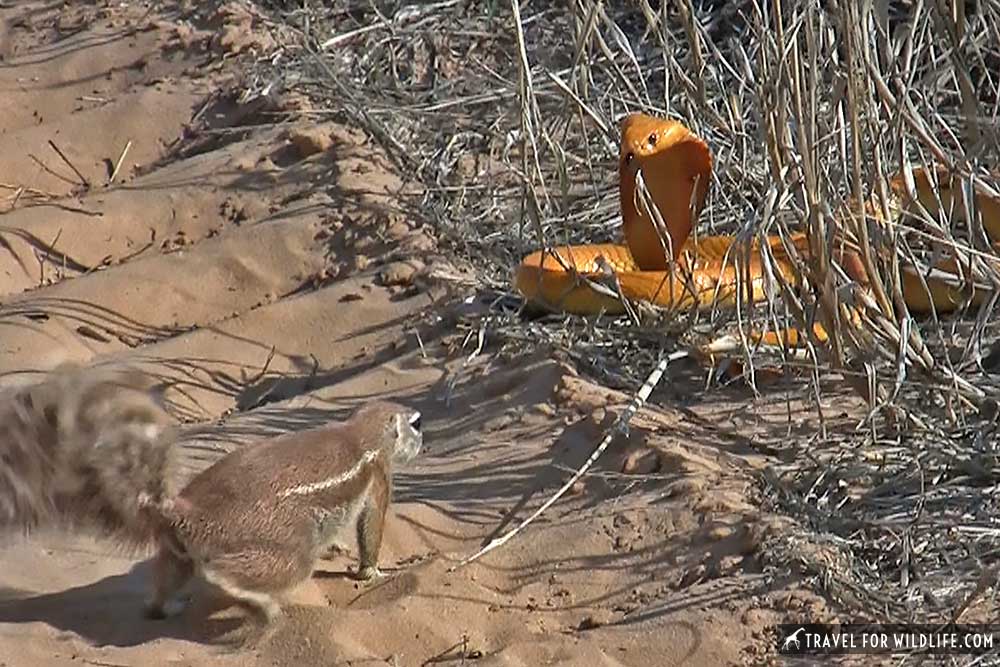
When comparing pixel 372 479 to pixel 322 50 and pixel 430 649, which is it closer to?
pixel 430 649

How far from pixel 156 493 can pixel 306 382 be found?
5.30ft

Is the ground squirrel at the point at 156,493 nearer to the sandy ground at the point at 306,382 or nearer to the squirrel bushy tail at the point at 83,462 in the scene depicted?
the squirrel bushy tail at the point at 83,462

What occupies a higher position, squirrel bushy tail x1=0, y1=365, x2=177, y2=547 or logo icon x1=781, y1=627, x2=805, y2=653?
squirrel bushy tail x1=0, y1=365, x2=177, y2=547

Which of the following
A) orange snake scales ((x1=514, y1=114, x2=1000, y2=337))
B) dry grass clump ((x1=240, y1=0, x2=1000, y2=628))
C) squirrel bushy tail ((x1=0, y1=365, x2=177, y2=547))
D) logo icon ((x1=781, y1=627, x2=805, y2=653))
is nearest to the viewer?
logo icon ((x1=781, y1=627, x2=805, y2=653))

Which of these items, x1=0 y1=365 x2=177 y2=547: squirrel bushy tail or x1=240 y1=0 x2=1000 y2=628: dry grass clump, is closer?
x1=240 y1=0 x2=1000 y2=628: dry grass clump

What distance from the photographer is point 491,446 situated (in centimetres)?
499

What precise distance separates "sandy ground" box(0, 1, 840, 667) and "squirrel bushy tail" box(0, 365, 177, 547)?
10.2 inches

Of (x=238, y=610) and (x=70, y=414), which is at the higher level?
(x=70, y=414)

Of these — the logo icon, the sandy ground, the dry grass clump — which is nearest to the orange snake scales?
the dry grass clump

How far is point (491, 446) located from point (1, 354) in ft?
5.82

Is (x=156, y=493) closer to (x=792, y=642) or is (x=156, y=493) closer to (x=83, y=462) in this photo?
(x=83, y=462)

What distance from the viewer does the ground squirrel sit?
13.5ft

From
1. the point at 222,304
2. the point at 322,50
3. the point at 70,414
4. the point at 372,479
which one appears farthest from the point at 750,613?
the point at 322,50

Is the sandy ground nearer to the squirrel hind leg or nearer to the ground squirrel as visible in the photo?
the squirrel hind leg
